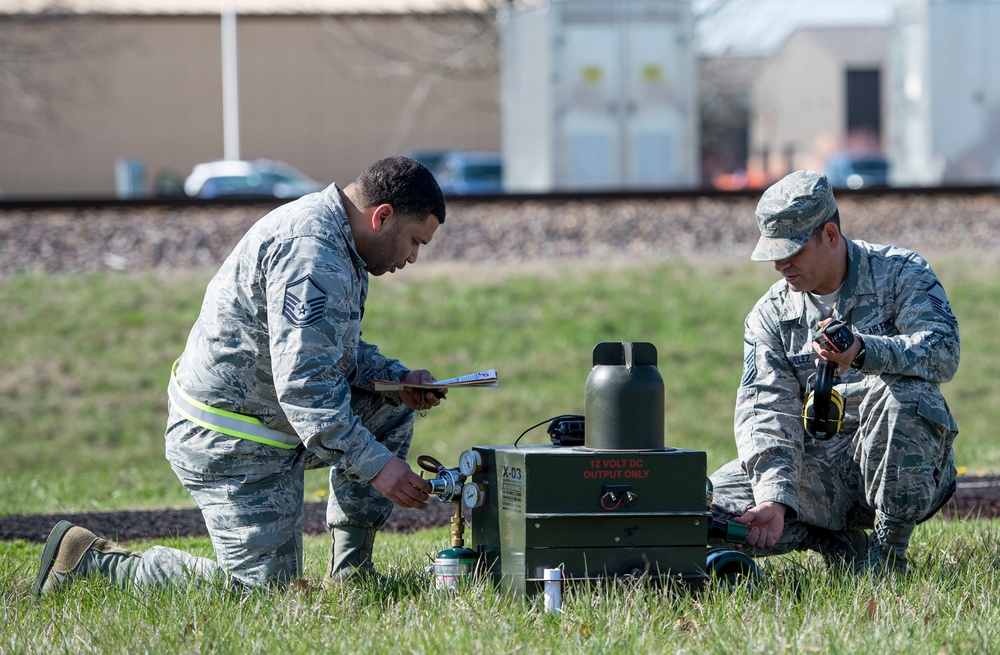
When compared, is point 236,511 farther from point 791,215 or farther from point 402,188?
point 791,215

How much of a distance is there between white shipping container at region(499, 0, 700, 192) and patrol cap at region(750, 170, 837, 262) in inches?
565

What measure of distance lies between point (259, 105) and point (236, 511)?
34831 mm

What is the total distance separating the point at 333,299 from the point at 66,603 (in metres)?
1.34

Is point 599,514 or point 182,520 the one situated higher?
point 599,514

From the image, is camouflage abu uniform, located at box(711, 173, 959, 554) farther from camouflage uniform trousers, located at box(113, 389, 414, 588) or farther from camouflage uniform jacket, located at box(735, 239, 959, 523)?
camouflage uniform trousers, located at box(113, 389, 414, 588)

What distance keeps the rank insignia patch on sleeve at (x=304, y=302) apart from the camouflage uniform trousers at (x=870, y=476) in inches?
70.1

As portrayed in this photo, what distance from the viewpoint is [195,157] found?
38.0m

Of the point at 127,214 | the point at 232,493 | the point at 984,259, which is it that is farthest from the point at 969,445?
the point at 127,214

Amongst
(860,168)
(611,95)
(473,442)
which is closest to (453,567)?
(473,442)

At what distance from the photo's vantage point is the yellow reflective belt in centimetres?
481

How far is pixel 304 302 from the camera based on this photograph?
446cm

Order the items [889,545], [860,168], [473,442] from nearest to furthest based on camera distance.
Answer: [889,545], [473,442], [860,168]

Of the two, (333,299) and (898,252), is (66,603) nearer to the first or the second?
(333,299)

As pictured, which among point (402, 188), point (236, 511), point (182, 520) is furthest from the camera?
point (182, 520)
